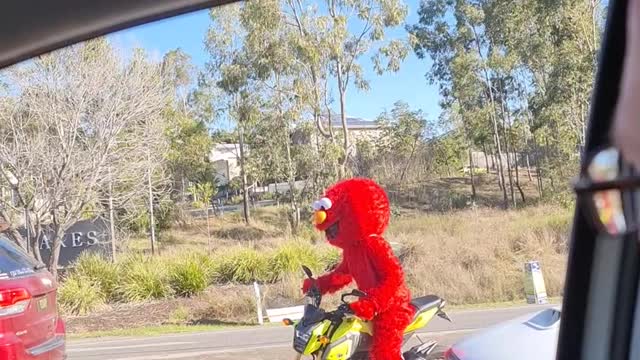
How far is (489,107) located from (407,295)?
16.5 meters

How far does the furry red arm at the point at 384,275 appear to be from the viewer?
4.63m

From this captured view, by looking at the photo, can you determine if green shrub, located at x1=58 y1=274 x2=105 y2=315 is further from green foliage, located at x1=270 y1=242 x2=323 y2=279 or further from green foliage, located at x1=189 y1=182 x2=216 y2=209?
green foliage, located at x1=189 y1=182 x2=216 y2=209

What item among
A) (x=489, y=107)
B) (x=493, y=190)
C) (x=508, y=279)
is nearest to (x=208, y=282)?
(x=508, y=279)

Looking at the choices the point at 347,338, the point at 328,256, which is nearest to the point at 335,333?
the point at 347,338

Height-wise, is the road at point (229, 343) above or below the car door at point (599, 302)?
below

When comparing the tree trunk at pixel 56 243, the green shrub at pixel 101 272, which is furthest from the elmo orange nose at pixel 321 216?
the tree trunk at pixel 56 243

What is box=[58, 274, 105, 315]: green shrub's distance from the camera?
44.5 ft

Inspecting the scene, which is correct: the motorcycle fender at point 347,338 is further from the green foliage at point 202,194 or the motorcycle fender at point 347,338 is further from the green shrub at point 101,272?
the green foliage at point 202,194

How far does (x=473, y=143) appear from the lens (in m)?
21.7

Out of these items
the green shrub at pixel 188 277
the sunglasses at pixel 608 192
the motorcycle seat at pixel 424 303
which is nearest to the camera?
the sunglasses at pixel 608 192

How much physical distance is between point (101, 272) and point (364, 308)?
35.9ft

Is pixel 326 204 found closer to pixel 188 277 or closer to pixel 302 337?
pixel 302 337

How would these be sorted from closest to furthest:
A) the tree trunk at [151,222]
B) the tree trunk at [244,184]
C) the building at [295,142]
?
1. the tree trunk at [151,222]
2. the building at [295,142]
3. the tree trunk at [244,184]

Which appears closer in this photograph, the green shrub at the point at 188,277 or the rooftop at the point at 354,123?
the green shrub at the point at 188,277
